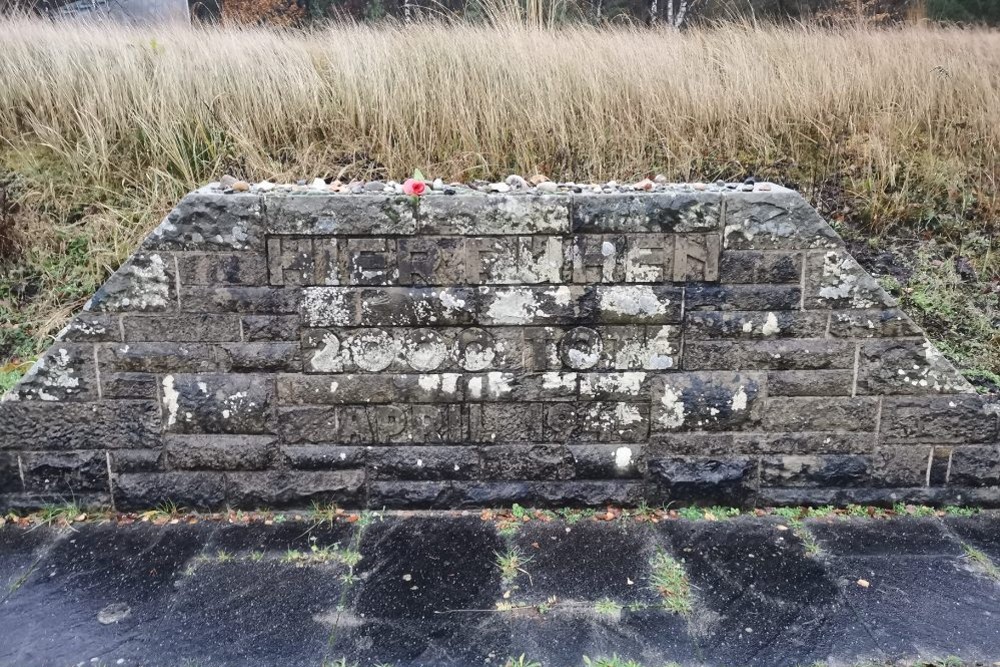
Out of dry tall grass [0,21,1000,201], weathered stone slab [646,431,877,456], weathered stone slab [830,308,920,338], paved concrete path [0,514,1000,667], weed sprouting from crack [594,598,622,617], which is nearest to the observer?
paved concrete path [0,514,1000,667]

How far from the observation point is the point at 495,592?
2.47m

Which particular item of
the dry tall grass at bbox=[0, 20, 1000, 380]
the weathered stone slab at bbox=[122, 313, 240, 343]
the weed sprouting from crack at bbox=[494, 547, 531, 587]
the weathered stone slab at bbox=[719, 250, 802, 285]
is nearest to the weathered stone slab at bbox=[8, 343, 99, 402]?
the weathered stone slab at bbox=[122, 313, 240, 343]

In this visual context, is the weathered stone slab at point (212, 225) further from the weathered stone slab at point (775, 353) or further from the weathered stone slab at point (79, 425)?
the weathered stone slab at point (775, 353)

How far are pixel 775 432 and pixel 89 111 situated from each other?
14.9ft

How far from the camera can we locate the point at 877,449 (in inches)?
119

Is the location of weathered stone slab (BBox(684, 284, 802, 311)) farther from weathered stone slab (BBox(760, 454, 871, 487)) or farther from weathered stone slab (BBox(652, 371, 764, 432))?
weathered stone slab (BBox(760, 454, 871, 487))

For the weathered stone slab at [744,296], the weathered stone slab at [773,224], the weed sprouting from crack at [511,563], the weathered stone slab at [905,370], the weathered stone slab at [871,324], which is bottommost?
the weed sprouting from crack at [511,563]

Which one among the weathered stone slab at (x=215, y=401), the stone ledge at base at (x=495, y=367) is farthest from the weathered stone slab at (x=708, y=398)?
the weathered stone slab at (x=215, y=401)

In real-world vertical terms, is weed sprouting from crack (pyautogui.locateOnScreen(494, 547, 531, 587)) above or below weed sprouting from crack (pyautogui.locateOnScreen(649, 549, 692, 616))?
above

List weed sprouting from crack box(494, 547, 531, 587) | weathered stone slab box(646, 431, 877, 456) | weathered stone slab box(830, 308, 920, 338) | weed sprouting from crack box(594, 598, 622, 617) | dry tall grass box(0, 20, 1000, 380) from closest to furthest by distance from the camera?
weed sprouting from crack box(594, 598, 622, 617), weed sprouting from crack box(494, 547, 531, 587), weathered stone slab box(830, 308, 920, 338), weathered stone slab box(646, 431, 877, 456), dry tall grass box(0, 20, 1000, 380)

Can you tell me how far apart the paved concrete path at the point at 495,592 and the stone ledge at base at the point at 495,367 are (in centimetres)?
21

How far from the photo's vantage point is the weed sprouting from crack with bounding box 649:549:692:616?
2.39 meters

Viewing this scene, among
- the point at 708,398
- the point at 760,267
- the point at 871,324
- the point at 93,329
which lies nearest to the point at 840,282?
the point at 871,324

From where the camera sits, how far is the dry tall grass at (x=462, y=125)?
4297 mm
